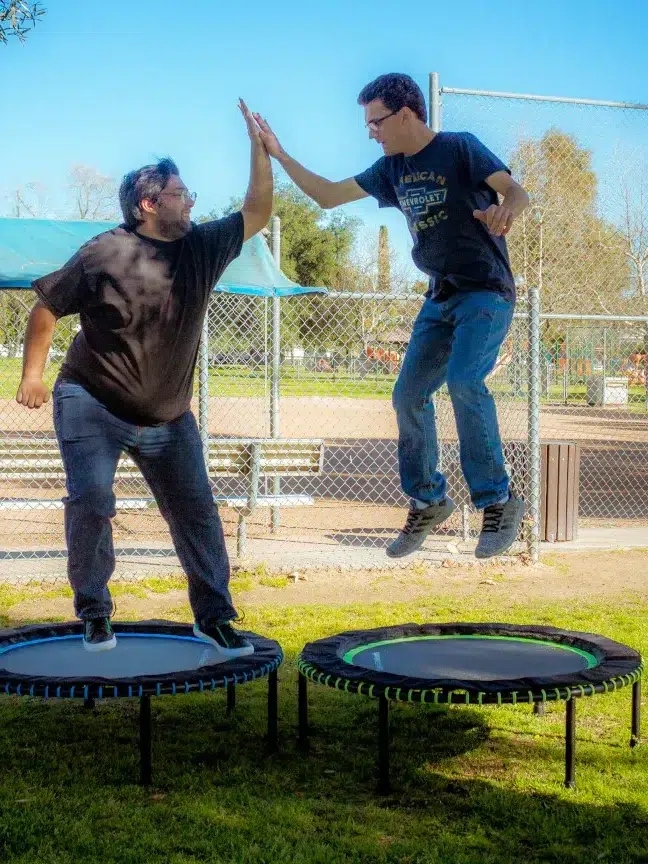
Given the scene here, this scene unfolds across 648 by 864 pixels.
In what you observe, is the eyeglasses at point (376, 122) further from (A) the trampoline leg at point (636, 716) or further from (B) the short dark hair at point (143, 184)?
(A) the trampoline leg at point (636, 716)

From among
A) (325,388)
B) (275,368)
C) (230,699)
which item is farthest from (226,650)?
(325,388)

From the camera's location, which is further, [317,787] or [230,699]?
[230,699]

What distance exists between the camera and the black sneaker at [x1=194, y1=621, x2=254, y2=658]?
184 inches

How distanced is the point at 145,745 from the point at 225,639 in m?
0.64

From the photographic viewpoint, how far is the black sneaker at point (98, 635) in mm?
4570

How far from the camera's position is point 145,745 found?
4.22 metres

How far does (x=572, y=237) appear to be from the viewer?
11094 millimetres

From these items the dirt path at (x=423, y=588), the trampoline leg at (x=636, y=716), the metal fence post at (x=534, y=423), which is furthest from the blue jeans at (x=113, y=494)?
the metal fence post at (x=534, y=423)

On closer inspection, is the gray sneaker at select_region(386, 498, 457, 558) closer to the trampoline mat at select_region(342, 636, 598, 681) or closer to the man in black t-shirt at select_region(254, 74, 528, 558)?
the man in black t-shirt at select_region(254, 74, 528, 558)

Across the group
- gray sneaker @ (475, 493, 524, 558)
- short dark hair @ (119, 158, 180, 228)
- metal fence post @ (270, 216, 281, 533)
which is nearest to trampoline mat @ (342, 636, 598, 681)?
gray sneaker @ (475, 493, 524, 558)

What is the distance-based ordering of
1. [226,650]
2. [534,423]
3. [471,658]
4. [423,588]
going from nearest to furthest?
1. [226,650]
2. [471,658]
3. [423,588]
4. [534,423]

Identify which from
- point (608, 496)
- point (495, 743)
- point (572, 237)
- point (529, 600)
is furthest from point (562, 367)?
point (495, 743)

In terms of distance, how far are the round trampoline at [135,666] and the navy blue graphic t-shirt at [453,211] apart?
170 cm

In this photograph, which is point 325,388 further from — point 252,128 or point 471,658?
point 252,128
